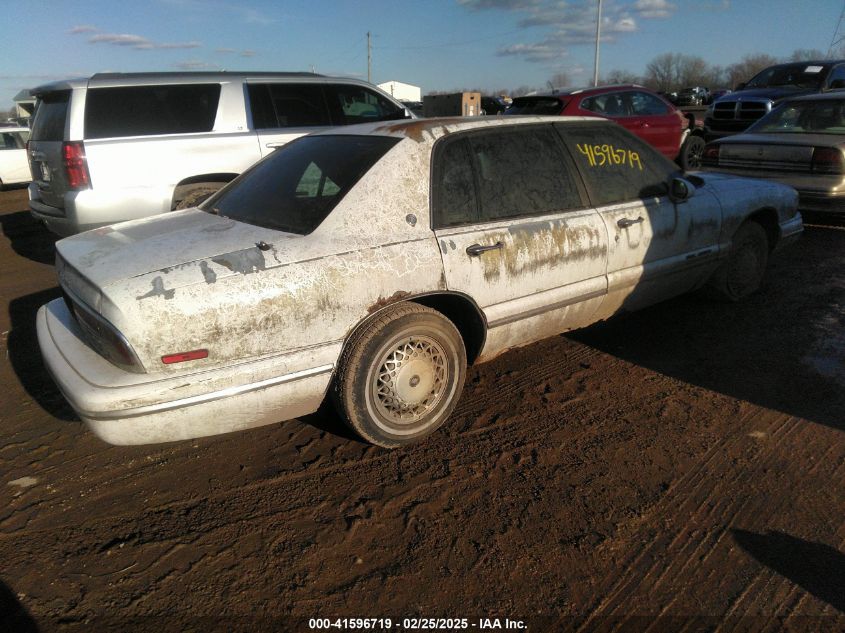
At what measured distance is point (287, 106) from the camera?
22.3 feet

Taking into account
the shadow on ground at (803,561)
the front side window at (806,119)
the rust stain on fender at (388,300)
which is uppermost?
the front side window at (806,119)

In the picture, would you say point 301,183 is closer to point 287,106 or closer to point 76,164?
point 76,164

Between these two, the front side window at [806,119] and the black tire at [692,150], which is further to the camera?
the black tire at [692,150]

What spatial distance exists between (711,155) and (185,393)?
764 centimetres

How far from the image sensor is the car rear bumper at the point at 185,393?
2457 mm

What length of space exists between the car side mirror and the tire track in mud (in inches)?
63.7

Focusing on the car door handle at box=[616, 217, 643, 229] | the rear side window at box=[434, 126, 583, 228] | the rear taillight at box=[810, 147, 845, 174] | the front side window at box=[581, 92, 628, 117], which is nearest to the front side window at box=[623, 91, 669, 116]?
the front side window at box=[581, 92, 628, 117]

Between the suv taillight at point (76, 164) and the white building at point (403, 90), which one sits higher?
the white building at point (403, 90)

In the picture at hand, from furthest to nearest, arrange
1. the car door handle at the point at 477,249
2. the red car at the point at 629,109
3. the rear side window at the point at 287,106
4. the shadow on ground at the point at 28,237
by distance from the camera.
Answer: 1. the red car at the point at 629,109
2. the shadow on ground at the point at 28,237
3. the rear side window at the point at 287,106
4. the car door handle at the point at 477,249

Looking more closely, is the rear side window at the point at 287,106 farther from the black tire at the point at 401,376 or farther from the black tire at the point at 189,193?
the black tire at the point at 401,376

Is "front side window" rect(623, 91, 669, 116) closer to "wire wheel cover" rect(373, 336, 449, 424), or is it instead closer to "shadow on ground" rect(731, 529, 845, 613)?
"wire wheel cover" rect(373, 336, 449, 424)

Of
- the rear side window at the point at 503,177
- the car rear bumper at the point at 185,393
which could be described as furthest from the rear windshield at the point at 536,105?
the car rear bumper at the point at 185,393

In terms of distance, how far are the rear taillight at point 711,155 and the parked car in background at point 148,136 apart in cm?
515

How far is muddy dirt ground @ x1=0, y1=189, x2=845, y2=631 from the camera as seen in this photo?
7.11ft
